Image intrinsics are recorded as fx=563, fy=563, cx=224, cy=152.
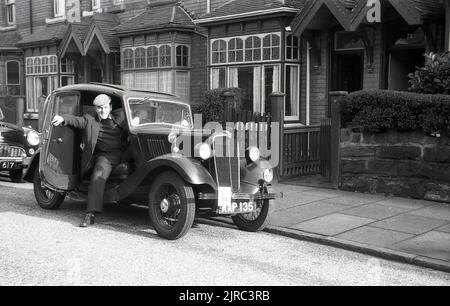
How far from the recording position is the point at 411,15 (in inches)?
438

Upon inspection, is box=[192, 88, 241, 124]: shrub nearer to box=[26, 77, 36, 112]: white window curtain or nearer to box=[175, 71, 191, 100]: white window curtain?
box=[175, 71, 191, 100]: white window curtain

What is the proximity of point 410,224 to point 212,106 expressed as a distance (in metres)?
6.57

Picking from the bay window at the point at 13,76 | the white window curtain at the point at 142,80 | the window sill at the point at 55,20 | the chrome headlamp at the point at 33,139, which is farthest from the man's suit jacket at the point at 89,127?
the bay window at the point at 13,76

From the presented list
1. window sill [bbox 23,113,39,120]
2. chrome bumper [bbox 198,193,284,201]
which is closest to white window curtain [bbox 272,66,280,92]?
chrome bumper [bbox 198,193,284,201]

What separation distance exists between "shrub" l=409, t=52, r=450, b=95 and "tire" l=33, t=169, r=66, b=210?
6.34m

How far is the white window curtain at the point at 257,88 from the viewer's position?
48.2 feet

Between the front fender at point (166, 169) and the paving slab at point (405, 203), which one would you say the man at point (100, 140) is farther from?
the paving slab at point (405, 203)

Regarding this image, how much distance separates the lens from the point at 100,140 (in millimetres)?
7758

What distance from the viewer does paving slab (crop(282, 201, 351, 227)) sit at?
815 cm

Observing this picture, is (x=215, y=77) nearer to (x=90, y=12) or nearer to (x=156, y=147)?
(x=90, y=12)

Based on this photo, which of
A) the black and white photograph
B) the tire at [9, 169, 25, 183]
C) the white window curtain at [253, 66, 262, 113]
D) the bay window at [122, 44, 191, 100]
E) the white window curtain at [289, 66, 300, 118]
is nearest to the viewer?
the black and white photograph

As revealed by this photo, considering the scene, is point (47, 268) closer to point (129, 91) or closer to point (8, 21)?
point (129, 91)

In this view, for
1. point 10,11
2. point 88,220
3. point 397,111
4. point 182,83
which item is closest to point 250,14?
point 182,83
